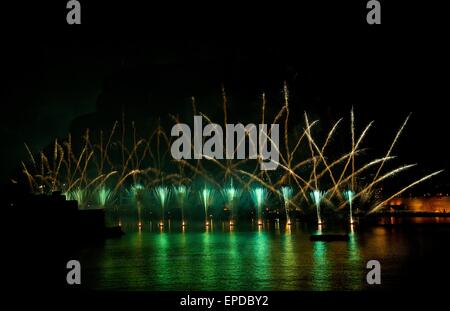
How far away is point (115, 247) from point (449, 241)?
20.9 metres

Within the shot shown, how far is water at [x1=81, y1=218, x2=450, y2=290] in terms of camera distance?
Answer: 896 inches

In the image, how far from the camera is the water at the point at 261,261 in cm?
2277

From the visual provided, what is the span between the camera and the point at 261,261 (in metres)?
30.0

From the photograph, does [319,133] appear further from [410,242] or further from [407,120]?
[410,242]
